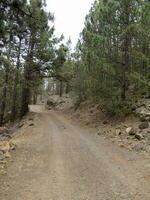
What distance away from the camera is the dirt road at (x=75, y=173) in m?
8.05

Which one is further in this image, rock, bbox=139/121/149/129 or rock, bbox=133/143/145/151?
rock, bbox=139/121/149/129

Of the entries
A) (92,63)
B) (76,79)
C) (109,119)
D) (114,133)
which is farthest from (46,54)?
(114,133)

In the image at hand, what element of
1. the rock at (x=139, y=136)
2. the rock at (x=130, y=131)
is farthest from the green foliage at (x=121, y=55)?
the rock at (x=139, y=136)

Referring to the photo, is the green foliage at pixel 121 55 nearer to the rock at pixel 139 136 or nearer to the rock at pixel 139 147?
the rock at pixel 139 136

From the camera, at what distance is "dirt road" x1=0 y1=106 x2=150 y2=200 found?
8.05 metres

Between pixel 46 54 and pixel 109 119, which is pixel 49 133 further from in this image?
pixel 46 54

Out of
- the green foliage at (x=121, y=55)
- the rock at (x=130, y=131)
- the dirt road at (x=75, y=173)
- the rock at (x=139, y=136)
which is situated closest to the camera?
the dirt road at (x=75, y=173)

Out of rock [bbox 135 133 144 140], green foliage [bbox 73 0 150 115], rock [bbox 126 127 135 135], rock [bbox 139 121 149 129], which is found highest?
green foliage [bbox 73 0 150 115]

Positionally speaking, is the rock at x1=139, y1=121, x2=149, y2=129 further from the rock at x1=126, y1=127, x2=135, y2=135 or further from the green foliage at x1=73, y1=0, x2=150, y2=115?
the green foliage at x1=73, y1=0, x2=150, y2=115

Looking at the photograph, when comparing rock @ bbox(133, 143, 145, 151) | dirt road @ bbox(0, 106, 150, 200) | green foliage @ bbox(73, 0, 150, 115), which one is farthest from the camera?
green foliage @ bbox(73, 0, 150, 115)

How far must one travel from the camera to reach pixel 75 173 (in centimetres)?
993

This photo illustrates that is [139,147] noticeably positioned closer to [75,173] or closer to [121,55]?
[75,173]

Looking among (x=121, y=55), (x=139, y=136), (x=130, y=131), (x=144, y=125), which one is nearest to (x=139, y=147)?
(x=139, y=136)

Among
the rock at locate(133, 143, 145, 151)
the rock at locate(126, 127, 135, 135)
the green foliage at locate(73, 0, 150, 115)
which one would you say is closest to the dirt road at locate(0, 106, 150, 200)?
the rock at locate(133, 143, 145, 151)
